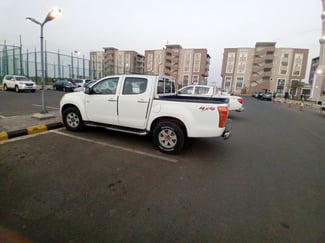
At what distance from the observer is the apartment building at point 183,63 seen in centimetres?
6502

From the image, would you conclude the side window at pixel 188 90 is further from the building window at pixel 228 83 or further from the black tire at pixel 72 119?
the building window at pixel 228 83

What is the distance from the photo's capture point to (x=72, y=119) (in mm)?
5605

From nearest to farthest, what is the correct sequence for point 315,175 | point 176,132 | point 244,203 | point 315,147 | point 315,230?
point 315,230
point 244,203
point 315,175
point 176,132
point 315,147

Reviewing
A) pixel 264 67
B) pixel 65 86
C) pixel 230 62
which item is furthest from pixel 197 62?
pixel 65 86

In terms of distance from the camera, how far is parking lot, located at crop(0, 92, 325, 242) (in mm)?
2080

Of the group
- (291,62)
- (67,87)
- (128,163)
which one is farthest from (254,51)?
(128,163)

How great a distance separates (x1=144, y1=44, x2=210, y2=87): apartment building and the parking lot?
206ft

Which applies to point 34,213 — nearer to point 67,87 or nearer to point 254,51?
point 67,87

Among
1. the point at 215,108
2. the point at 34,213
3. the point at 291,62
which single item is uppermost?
the point at 291,62

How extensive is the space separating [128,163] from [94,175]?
2.48ft

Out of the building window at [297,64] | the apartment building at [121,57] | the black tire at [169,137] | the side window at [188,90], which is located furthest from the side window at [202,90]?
the apartment building at [121,57]

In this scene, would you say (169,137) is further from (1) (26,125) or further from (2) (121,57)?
(2) (121,57)

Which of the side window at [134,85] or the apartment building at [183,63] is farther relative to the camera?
Result: the apartment building at [183,63]

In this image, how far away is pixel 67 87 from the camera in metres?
21.1
